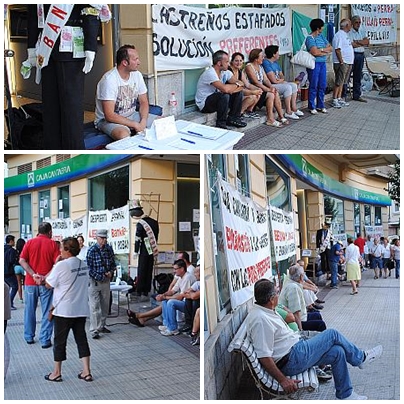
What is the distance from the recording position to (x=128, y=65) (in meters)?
4.60

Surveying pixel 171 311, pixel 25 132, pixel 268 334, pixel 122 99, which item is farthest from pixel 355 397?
pixel 25 132

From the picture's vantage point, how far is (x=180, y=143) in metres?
3.91

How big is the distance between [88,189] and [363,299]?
217 cm

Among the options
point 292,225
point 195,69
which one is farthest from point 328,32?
point 292,225

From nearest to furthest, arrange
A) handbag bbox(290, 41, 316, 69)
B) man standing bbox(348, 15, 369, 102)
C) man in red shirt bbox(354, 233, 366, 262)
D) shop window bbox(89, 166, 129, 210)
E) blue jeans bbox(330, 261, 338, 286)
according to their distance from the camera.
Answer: shop window bbox(89, 166, 129, 210), blue jeans bbox(330, 261, 338, 286), man in red shirt bbox(354, 233, 366, 262), handbag bbox(290, 41, 316, 69), man standing bbox(348, 15, 369, 102)

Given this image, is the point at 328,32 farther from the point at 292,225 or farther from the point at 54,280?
the point at 54,280

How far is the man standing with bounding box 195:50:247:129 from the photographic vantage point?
5988 mm

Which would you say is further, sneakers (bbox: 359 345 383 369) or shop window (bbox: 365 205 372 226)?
shop window (bbox: 365 205 372 226)

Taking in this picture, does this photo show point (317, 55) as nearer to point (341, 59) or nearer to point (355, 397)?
point (341, 59)

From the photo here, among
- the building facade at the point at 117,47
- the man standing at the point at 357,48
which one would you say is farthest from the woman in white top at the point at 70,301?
Result: the man standing at the point at 357,48

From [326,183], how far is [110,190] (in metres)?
1.48

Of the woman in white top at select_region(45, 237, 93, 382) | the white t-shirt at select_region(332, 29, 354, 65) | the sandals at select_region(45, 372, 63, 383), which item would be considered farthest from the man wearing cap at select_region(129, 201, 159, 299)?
the white t-shirt at select_region(332, 29, 354, 65)

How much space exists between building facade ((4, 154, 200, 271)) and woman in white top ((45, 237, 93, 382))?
0.92ft

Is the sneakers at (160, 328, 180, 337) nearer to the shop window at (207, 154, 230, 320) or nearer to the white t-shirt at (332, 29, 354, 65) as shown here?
the shop window at (207, 154, 230, 320)
